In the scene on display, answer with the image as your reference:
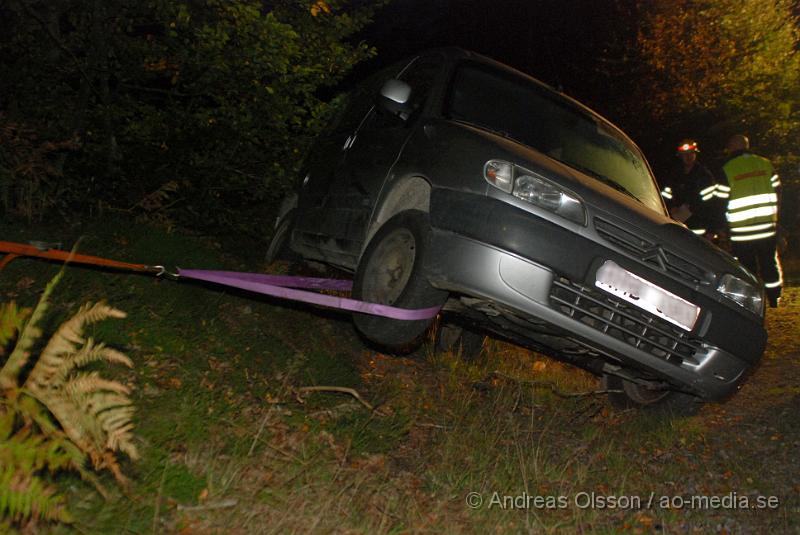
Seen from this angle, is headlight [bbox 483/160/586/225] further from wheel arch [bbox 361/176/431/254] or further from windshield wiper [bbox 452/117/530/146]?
windshield wiper [bbox 452/117/530/146]

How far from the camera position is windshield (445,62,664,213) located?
165 inches

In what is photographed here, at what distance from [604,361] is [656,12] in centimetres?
1322

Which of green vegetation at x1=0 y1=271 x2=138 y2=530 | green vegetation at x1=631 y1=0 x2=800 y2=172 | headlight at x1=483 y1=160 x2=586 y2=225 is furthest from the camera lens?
green vegetation at x1=631 y1=0 x2=800 y2=172

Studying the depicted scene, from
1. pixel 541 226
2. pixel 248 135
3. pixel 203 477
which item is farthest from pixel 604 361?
pixel 248 135

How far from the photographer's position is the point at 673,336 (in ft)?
11.5

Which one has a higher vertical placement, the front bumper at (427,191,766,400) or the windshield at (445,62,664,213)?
the windshield at (445,62,664,213)

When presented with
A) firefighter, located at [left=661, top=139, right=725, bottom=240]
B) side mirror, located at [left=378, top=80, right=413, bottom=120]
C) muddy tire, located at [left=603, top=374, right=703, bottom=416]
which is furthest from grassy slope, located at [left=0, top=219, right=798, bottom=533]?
firefighter, located at [left=661, top=139, right=725, bottom=240]

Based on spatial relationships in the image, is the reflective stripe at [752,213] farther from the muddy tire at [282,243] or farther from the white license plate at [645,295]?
the muddy tire at [282,243]

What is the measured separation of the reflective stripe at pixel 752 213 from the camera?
6879mm

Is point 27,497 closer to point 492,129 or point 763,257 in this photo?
point 492,129

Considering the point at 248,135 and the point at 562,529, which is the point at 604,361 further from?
the point at 248,135

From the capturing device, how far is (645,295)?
11.1 feet

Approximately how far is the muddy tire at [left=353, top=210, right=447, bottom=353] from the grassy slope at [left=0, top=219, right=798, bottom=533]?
18.8 inches

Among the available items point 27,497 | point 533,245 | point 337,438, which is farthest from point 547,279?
point 27,497
